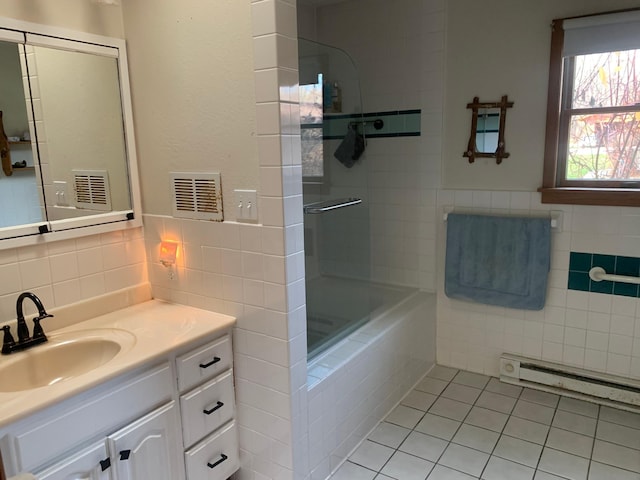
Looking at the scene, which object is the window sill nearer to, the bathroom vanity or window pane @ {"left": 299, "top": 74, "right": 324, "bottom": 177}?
window pane @ {"left": 299, "top": 74, "right": 324, "bottom": 177}

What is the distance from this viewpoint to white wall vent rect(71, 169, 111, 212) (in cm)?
195

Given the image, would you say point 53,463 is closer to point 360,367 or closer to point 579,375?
point 360,367

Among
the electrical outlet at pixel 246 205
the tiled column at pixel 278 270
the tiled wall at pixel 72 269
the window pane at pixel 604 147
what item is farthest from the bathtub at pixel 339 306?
the window pane at pixel 604 147

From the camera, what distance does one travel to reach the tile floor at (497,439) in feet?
7.09

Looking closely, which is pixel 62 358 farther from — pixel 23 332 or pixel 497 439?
pixel 497 439

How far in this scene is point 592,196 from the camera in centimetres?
254

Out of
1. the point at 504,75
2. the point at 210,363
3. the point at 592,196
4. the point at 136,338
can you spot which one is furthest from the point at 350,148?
the point at 136,338

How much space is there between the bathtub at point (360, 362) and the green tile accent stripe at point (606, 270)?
2.82ft

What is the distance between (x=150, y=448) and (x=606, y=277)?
2.37 meters

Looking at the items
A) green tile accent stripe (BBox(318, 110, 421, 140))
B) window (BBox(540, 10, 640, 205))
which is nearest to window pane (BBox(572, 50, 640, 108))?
window (BBox(540, 10, 640, 205))

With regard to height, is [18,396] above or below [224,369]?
above

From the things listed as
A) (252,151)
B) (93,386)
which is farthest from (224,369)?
(252,151)

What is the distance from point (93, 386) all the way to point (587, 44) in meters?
2.67

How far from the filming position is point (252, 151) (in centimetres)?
176
